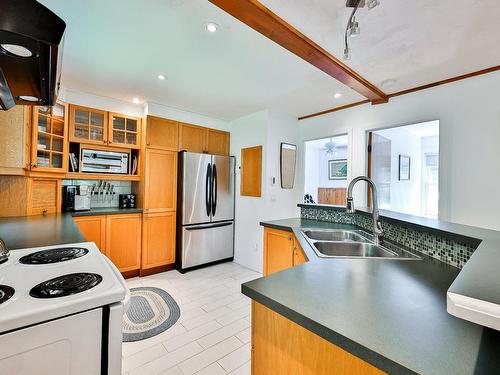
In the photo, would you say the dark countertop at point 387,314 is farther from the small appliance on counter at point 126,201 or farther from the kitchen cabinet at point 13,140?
the small appliance on counter at point 126,201

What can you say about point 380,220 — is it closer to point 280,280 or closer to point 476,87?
point 280,280

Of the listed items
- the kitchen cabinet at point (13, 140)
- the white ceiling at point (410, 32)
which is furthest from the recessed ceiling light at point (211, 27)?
the kitchen cabinet at point (13, 140)

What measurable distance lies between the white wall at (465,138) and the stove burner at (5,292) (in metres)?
3.31

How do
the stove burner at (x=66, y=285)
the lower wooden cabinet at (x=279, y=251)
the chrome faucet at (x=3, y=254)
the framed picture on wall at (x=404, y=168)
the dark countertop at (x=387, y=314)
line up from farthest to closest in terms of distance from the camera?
the framed picture on wall at (x=404, y=168) < the lower wooden cabinet at (x=279, y=251) < the chrome faucet at (x=3, y=254) < the stove burner at (x=66, y=285) < the dark countertop at (x=387, y=314)

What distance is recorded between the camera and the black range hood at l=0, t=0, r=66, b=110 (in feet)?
2.63

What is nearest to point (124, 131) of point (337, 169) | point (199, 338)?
point (199, 338)

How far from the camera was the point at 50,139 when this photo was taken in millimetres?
2721

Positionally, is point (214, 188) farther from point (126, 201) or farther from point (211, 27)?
point (211, 27)

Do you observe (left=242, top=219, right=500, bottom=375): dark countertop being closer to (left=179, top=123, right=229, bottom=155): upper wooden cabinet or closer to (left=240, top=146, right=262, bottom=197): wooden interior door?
(left=240, top=146, right=262, bottom=197): wooden interior door

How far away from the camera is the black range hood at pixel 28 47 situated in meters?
0.80

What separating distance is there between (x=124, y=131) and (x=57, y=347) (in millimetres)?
3105

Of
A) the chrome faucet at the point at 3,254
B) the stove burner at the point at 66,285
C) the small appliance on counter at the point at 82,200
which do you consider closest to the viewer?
the stove burner at the point at 66,285

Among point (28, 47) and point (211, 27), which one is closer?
point (28, 47)

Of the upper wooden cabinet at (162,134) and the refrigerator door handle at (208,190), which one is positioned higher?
the upper wooden cabinet at (162,134)
